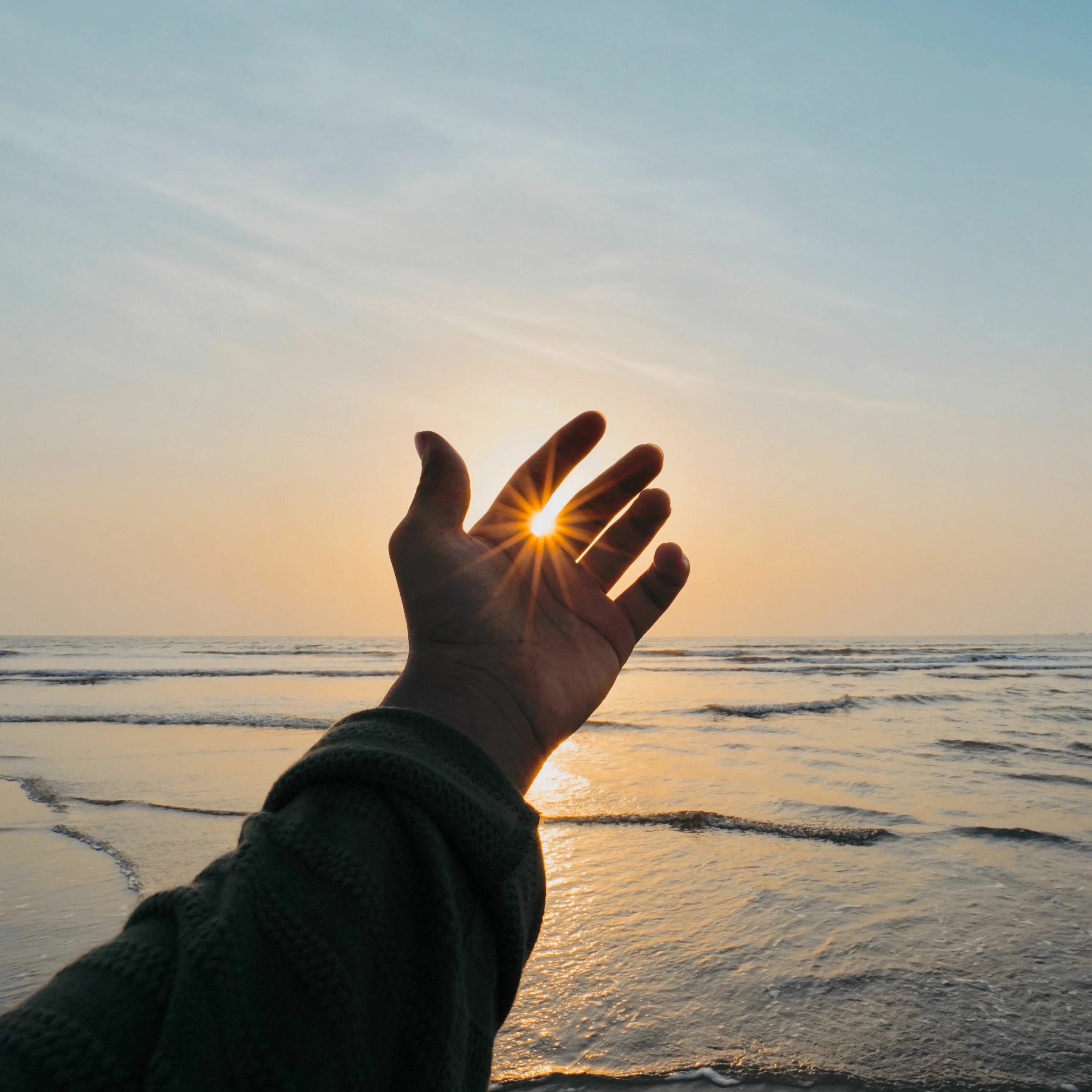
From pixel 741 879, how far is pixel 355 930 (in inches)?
110

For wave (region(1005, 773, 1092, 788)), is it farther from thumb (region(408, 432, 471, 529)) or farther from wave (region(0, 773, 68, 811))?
wave (region(0, 773, 68, 811))

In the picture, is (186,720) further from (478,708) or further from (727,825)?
(478,708)

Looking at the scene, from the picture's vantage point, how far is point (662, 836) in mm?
4211

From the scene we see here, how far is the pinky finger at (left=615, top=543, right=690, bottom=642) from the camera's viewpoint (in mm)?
2264

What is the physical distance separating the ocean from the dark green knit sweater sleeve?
11 cm

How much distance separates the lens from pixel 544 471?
7.20 feet

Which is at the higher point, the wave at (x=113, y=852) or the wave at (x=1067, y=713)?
the wave at (x=113, y=852)

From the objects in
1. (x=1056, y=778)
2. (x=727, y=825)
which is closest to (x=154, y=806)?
(x=727, y=825)

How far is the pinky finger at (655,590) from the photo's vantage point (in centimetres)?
226

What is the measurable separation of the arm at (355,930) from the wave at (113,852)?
99.5 inches

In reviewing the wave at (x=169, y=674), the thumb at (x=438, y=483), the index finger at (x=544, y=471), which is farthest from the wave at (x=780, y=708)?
the thumb at (x=438, y=483)

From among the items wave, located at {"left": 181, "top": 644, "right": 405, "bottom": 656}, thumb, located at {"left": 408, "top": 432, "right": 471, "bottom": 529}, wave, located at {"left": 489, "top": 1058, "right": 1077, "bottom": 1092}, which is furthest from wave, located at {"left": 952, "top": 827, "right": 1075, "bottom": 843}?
wave, located at {"left": 181, "top": 644, "right": 405, "bottom": 656}

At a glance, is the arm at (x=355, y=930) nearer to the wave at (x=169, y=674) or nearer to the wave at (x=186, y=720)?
the wave at (x=186, y=720)

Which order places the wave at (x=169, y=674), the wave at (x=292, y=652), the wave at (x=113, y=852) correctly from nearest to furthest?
1. the wave at (x=113, y=852)
2. the wave at (x=169, y=674)
3. the wave at (x=292, y=652)
